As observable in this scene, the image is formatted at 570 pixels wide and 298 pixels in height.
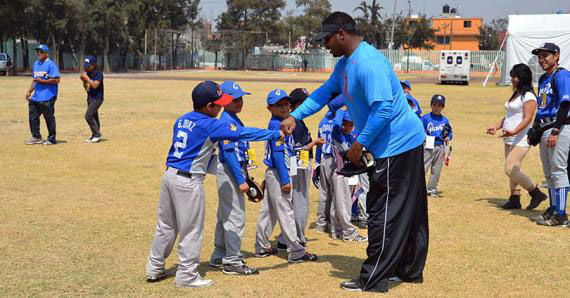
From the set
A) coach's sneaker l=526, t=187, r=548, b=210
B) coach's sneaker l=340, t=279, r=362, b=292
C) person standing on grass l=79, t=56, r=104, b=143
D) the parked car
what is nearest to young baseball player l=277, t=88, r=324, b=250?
coach's sneaker l=340, t=279, r=362, b=292

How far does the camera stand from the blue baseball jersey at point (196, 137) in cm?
509

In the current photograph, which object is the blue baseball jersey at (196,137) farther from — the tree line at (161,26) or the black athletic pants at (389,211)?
the tree line at (161,26)

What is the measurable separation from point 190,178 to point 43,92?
32.7 ft

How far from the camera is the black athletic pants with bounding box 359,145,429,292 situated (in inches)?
202

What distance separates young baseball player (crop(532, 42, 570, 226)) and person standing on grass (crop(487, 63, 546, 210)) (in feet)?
0.96

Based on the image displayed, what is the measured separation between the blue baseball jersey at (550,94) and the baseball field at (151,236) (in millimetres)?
1436

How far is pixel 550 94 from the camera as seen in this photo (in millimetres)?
7551

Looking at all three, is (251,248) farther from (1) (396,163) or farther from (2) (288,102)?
(1) (396,163)

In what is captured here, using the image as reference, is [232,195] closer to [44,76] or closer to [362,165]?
[362,165]

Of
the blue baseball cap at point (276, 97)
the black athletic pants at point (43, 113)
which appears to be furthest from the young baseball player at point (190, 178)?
the black athletic pants at point (43, 113)

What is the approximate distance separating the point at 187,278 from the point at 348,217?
2252 mm

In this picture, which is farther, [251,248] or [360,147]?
[251,248]

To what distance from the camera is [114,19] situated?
65438 mm

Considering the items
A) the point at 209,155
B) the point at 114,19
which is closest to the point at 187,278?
the point at 209,155
